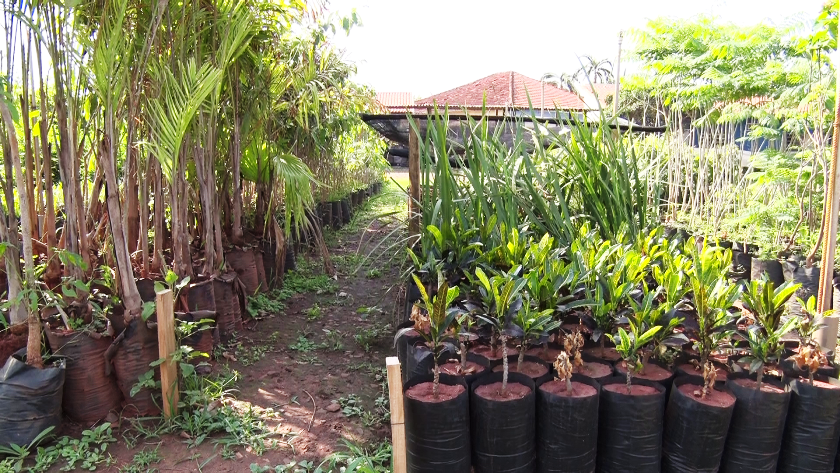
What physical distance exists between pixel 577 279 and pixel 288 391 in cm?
137

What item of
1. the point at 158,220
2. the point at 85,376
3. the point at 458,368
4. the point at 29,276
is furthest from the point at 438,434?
the point at 158,220

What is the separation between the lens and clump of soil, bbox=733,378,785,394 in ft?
5.42

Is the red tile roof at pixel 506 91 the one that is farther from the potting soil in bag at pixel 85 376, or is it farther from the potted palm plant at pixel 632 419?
the potted palm plant at pixel 632 419

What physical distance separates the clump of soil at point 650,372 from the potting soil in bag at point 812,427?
35 centimetres

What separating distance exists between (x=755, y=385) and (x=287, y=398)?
1761mm

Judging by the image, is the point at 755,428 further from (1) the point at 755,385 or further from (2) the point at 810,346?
(2) the point at 810,346

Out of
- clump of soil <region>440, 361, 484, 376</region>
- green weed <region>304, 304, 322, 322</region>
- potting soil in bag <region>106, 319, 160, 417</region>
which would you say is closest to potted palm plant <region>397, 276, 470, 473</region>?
clump of soil <region>440, 361, 484, 376</region>

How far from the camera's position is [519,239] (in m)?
2.37

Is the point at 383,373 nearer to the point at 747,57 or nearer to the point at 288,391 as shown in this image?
the point at 288,391

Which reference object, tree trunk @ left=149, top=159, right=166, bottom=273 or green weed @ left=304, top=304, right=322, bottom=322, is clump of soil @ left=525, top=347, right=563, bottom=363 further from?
green weed @ left=304, top=304, right=322, bottom=322

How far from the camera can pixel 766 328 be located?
1703mm

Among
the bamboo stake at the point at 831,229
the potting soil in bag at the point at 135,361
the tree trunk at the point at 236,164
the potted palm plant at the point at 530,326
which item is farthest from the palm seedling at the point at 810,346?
the tree trunk at the point at 236,164

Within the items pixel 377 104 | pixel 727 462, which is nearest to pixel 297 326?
pixel 727 462

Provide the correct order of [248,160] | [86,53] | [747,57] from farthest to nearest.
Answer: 1. [747,57]
2. [248,160]
3. [86,53]
